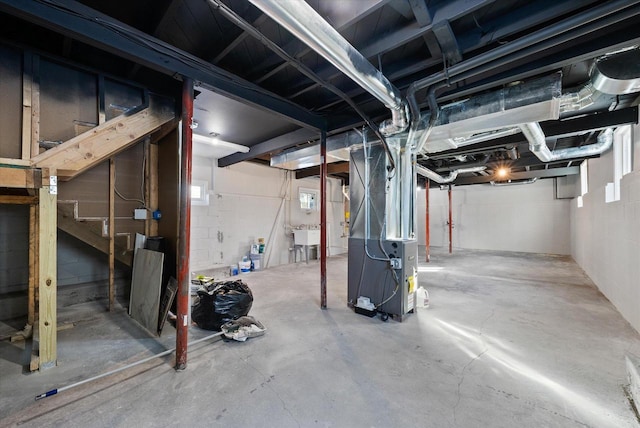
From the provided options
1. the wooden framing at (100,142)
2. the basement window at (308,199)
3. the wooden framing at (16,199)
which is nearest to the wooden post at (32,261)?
the wooden framing at (16,199)

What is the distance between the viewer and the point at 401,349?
2.34 meters

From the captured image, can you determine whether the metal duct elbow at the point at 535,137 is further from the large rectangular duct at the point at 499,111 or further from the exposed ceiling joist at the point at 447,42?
the exposed ceiling joist at the point at 447,42

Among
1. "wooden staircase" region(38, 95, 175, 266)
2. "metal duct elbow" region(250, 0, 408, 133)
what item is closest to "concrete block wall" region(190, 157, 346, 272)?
"wooden staircase" region(38, 95, 175, 266)

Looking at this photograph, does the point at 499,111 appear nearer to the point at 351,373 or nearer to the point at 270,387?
the point at 351,373

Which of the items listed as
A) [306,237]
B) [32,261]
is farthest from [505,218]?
[32,261]

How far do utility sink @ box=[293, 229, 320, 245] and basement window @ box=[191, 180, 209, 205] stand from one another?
2.35 m

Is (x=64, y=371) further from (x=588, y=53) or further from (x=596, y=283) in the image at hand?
(x=596, y=283)

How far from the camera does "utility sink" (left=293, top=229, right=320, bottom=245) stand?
6.42 metres

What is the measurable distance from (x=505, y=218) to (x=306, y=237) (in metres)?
7.04

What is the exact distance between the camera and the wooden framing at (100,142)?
218 cm

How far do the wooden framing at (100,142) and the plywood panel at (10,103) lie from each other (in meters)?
0.36

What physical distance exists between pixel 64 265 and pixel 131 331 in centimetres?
149

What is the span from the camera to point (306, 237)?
253 inches

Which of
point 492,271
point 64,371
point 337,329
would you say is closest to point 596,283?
point 492,271
